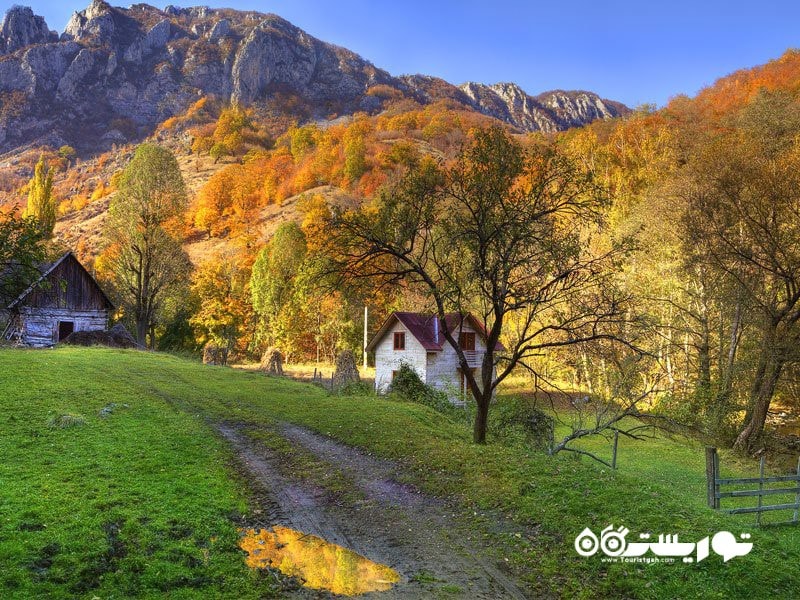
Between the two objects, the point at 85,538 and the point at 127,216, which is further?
the point at 127,216

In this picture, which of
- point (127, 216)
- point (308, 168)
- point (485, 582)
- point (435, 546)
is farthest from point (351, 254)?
point (308, 168)

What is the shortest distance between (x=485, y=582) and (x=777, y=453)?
25.9 metres

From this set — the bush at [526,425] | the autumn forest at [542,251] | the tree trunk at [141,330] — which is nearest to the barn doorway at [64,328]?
the tree trunk at [141,330]

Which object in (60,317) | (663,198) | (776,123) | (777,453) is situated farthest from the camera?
(60,317)

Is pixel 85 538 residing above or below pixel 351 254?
below

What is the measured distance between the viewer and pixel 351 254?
15.1 m

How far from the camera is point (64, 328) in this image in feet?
133

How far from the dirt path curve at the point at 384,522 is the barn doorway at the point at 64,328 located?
33.9 m

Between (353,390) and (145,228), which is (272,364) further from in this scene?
(145,228)

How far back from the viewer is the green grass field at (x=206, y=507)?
687 centimetres

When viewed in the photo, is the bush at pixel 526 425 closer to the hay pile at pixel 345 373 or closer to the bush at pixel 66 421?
the hay pile at pixel 345 373

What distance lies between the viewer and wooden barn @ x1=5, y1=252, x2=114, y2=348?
124 ft

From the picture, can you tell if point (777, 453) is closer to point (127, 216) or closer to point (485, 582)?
point (485, 582)

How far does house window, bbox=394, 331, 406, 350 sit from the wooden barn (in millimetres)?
24460
